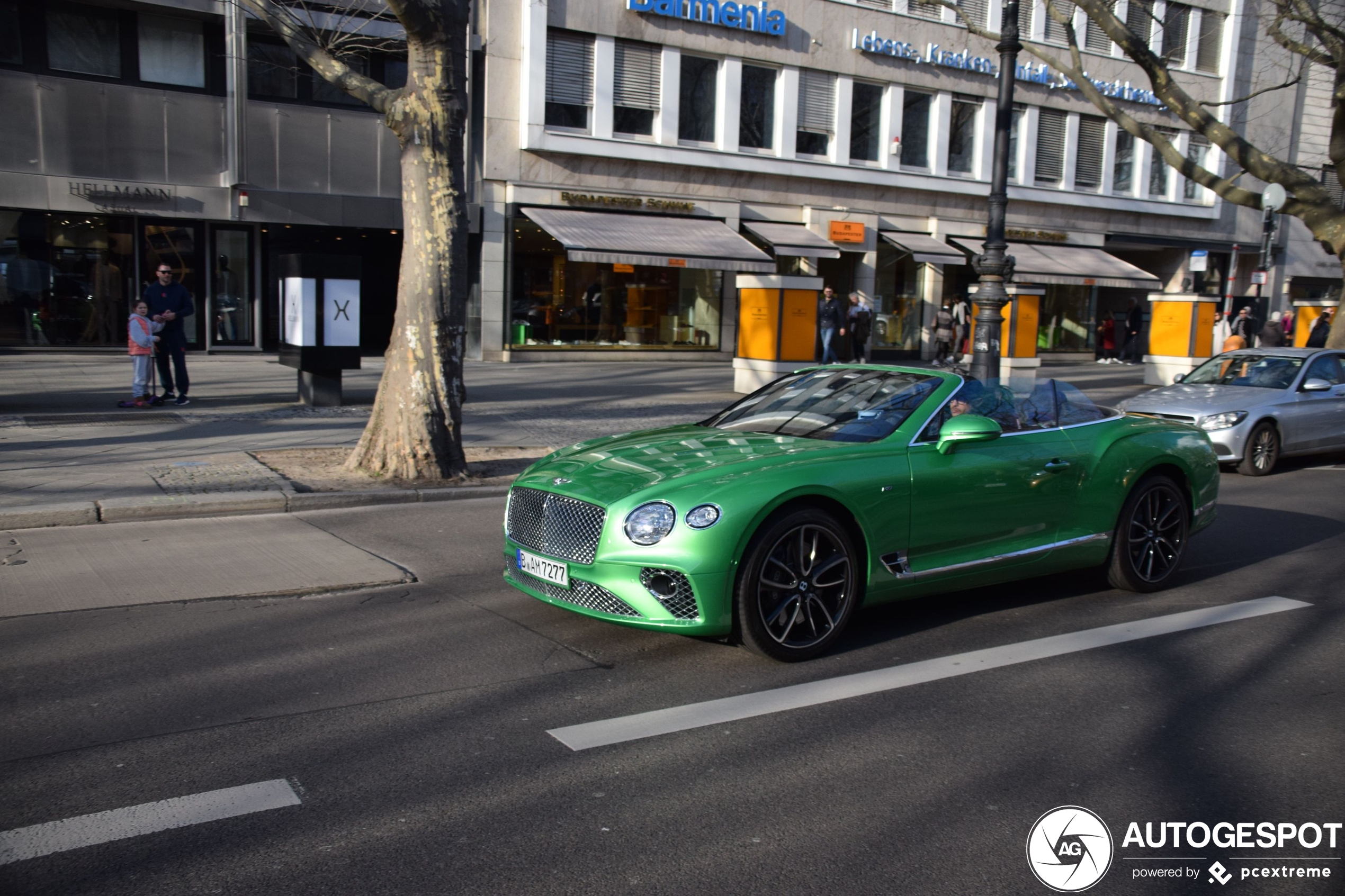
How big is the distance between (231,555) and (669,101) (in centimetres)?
2002

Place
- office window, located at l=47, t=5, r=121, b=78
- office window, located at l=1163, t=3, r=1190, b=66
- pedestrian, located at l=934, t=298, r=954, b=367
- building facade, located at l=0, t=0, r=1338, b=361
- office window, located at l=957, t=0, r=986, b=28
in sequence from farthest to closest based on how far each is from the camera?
office window, located at l=1163, t=3, r=1190, b=66, office window, located at l=957, t=0, r=986, b=28, pedestrian, located at l=934, t=298, r=954, b=367, building facade, located at l=0, t=0, r=1338, b=361, office window, located at l=47, t=5, r=121, b=78

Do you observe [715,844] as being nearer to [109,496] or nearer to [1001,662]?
[1001,662]

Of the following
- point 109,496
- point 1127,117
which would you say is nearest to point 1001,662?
point 109,496

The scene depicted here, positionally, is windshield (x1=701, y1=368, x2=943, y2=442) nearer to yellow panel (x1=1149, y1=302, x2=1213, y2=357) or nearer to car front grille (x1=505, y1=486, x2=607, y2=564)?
car front grille (x1=505, y1=486, x2=607, y2=564)

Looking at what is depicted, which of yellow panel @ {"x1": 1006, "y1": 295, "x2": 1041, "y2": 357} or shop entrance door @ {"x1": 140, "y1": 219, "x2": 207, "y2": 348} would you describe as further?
yellow panel @ {"x1": 1006, "y1": 295, "x2": 1041, "y2": 357}

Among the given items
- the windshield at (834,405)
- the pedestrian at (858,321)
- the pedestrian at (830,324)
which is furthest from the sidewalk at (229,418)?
the windshield at (834,405)

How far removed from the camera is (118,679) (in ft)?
16.8

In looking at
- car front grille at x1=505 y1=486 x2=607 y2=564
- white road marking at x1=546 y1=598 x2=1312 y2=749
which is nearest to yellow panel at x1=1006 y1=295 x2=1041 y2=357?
white road marking at x1=546 y1=598 x2=1312 y2=749

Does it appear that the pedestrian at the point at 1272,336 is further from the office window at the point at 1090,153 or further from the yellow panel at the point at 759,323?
the office window at the point at 1090,153

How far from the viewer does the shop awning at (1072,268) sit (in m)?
29.9

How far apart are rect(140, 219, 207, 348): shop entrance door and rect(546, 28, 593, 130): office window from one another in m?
7.87

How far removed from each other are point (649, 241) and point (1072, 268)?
44.5ft

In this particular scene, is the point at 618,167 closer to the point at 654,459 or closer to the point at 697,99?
the point at 697,99

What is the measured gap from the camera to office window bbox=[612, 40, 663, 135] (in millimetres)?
24938
